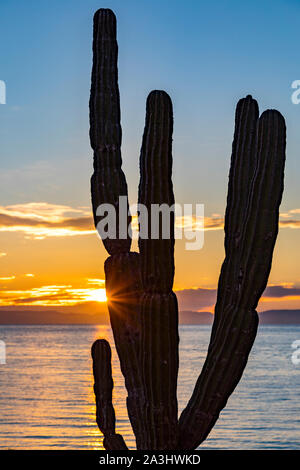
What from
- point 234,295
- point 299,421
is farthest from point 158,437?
point 299,421

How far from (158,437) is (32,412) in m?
30.4

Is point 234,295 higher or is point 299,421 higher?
point 234,295

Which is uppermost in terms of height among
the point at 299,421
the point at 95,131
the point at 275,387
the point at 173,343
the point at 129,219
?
the point at 95,131

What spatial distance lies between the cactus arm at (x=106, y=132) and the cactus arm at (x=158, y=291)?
0.95m

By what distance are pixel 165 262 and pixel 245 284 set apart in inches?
33.2

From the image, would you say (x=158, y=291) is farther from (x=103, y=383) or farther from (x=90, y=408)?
(x=90, y=408)

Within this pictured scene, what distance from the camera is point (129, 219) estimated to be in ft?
27.8

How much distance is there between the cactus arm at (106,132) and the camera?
843 centimetres

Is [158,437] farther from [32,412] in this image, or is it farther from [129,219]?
[32,412]

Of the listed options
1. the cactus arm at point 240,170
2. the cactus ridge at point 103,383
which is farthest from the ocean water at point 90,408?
the cactus arm at point 240,170

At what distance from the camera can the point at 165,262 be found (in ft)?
23.7

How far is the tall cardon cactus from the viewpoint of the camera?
723 cm
